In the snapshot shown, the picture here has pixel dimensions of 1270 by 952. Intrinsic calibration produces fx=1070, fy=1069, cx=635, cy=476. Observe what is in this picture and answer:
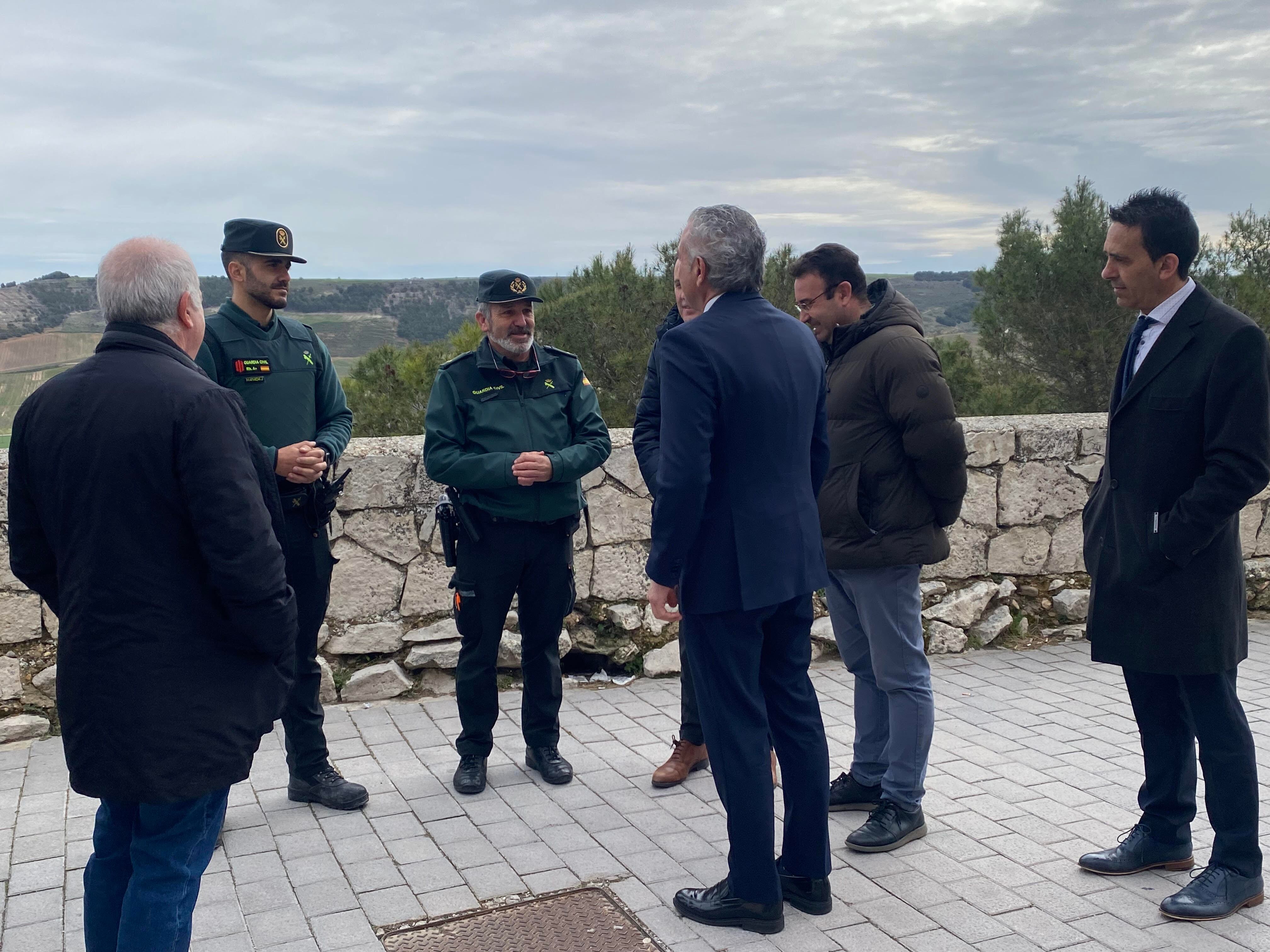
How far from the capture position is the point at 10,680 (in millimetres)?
4832

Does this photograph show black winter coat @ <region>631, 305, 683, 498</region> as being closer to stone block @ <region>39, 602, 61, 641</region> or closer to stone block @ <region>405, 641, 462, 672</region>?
stone block @ <region>405, 641, 462, 672</region>

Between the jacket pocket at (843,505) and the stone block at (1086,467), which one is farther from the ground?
the jacket pocket at (843,505)

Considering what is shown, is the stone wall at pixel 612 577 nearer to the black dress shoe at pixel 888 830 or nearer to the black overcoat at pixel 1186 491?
the black dress shoe at pixel 888 830

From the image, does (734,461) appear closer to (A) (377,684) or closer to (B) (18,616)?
(A) (377,684)

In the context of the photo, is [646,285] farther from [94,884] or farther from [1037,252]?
[94,884]

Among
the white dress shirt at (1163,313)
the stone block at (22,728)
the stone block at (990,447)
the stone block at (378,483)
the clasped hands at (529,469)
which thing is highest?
the white dress shirt at (1163,313)

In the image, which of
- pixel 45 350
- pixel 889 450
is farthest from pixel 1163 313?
pixel 45 350

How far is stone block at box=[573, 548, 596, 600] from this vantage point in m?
5.63

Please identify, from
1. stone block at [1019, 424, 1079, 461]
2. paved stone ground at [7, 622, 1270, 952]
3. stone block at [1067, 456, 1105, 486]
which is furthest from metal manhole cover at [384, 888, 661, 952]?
stone block at [1067, 456, 1105, 486]

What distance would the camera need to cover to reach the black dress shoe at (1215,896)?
3.13 metres

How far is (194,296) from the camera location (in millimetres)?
2564

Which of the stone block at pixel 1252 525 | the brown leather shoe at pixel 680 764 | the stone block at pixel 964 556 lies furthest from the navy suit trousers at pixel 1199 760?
the stone block at pixel 1252 525

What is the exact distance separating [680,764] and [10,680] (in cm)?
306

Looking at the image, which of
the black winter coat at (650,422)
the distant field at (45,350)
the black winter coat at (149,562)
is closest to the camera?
the black winter coat at (149,562)
